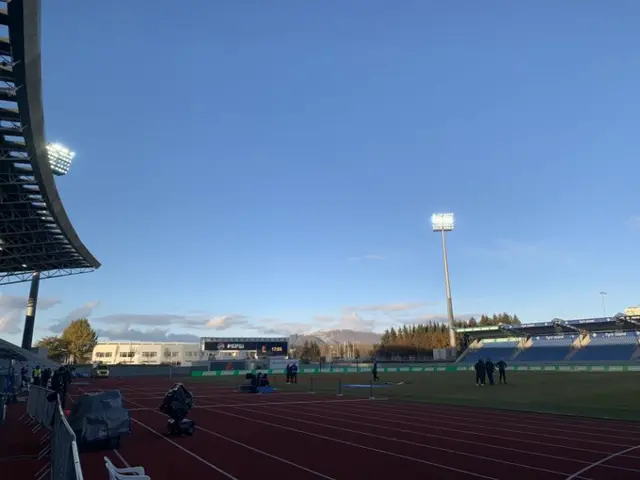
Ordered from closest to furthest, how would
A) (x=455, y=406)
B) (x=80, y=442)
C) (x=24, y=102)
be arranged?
(x=80, y=442)
(x=24, y=102)
(x=455, y=406)

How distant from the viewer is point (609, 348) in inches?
2849

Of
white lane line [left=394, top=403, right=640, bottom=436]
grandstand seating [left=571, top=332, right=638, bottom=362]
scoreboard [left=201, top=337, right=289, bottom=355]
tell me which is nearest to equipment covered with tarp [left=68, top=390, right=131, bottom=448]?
white lane line [left=394, top=403, right=640, bottom=436]

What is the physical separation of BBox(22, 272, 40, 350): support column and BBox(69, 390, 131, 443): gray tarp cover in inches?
1958

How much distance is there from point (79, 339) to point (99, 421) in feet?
321

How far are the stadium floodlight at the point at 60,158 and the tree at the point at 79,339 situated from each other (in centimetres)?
5864

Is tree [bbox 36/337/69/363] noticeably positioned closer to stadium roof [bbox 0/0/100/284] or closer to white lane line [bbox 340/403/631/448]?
stadium roof [bbox 0/0/100/284]

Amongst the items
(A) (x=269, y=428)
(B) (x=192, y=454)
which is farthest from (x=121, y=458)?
(A) (x=269, y=428)

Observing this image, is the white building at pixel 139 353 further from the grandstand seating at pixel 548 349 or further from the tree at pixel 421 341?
the grandstand seating at pixel 548 349

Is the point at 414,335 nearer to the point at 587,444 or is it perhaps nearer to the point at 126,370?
the point at 126,370

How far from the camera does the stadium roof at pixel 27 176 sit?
556 inches

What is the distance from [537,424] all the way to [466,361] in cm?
7498

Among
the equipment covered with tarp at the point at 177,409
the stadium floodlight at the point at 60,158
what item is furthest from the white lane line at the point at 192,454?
the stadium floodlight at the point at 60,158

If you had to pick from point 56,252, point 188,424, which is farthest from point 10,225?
point 188,424

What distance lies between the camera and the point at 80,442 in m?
11.1
